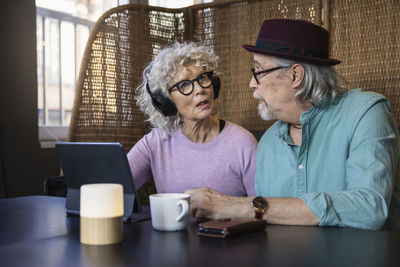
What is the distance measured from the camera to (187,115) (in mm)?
1998

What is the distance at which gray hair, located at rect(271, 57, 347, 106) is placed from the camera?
1477 mm

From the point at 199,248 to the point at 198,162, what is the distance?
1124mm

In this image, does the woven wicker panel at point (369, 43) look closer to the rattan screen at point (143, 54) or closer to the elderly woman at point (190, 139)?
the rattan screen at point (143, 54)

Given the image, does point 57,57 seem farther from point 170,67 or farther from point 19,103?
point 170,67

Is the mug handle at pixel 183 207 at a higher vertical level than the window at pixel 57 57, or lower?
lower

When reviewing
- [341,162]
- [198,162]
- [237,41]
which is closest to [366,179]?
[341,162]

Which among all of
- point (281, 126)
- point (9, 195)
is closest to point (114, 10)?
point (9, 195)

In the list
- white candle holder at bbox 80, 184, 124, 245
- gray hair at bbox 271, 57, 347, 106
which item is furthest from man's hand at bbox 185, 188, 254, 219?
gray hair at bbox 271, 57, 347, 106

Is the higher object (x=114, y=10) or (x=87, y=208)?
(x=114, y=10)

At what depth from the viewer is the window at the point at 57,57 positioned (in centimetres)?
284

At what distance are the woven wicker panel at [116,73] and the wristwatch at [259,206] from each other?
1.48 meters

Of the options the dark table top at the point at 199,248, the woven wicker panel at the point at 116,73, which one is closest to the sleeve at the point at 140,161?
the woven wicker panel at the point at 116,73

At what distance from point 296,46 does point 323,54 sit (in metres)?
0.10

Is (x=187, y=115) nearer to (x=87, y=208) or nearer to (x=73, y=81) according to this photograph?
(x=87, y=208)
